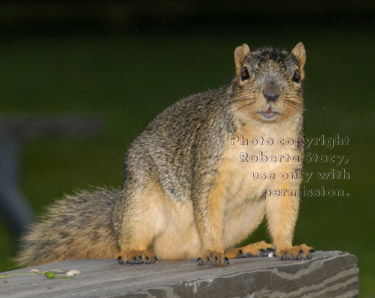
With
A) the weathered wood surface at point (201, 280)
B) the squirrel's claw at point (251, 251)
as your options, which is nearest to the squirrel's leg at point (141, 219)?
the weathered wood surface at point (201, 280)

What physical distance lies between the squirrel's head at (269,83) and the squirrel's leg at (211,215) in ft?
0.90

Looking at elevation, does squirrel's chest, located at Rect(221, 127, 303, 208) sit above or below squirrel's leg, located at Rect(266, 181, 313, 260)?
above

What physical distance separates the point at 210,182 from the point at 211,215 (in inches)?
4.4

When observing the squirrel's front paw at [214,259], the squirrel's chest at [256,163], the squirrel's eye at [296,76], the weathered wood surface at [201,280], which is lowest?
the weathered wood surface at [201,280]

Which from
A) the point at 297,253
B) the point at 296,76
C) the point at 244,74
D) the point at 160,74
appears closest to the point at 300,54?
the point at 296,76

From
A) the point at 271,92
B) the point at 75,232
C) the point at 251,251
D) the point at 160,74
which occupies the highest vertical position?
the point at 160,74

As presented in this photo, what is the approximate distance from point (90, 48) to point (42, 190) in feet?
35.2

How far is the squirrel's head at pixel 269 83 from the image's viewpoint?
3.23m

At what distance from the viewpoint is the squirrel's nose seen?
3.21m

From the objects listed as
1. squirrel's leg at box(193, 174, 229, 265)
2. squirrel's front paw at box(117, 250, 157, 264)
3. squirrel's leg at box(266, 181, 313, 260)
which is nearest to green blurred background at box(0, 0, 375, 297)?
squirrel's leg at box(266, 181, 313, 260)

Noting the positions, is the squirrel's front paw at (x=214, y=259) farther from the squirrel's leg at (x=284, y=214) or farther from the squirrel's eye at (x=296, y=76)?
the squirrel's eye at (x=296, y=76)

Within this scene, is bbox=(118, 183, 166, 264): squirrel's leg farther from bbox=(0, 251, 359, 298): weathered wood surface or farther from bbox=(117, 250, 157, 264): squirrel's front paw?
bbox=(0, 251, 359, 298): weathered wood surface

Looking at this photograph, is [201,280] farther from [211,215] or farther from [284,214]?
[284,214]

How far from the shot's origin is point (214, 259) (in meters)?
3.23
